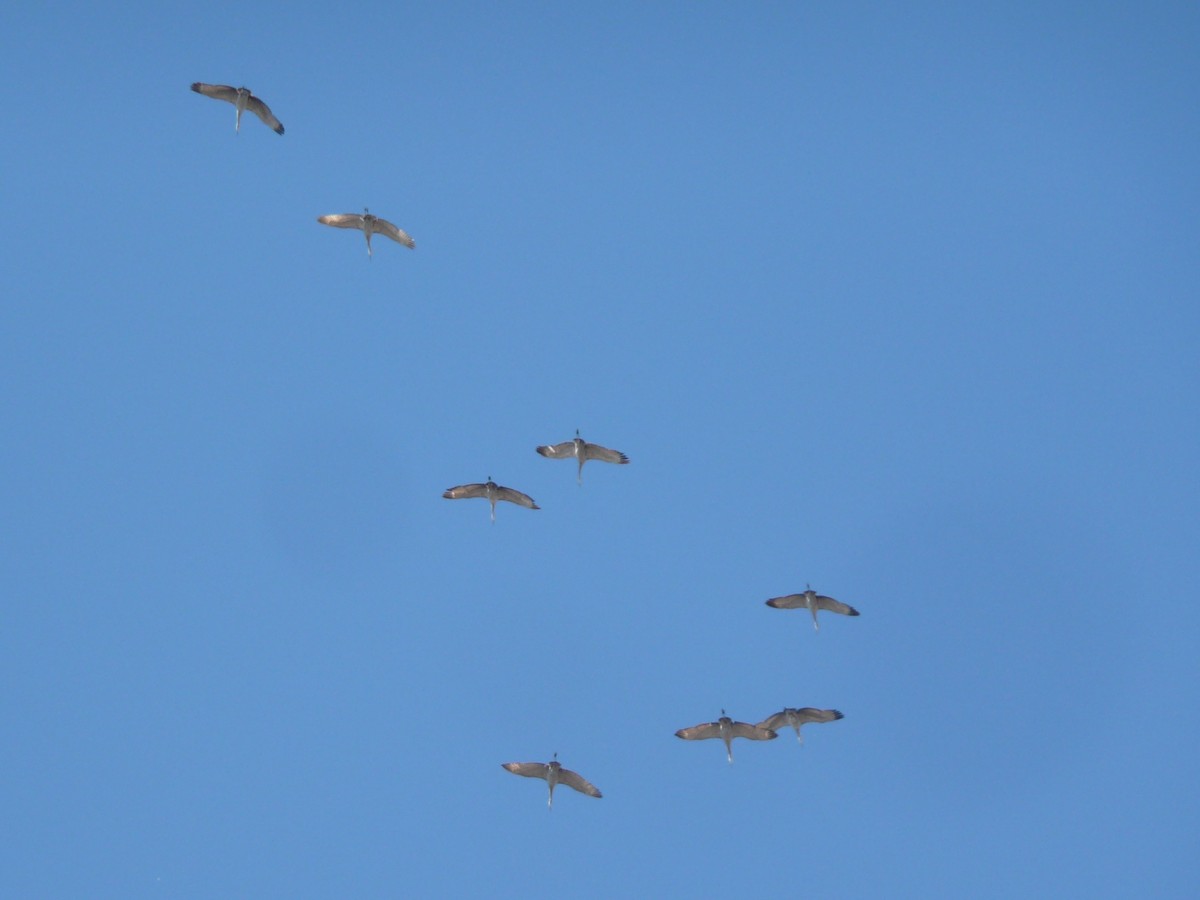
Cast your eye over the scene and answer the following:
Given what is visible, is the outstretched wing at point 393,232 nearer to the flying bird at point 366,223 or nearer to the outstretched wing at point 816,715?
the flying bird at point 366,223

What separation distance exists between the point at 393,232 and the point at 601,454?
424 inches

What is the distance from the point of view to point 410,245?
5703 cm

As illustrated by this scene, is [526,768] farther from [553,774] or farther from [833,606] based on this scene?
[833,606]

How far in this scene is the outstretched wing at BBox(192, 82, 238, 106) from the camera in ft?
177

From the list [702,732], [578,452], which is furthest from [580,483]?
[702,732]

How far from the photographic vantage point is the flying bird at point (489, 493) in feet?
185

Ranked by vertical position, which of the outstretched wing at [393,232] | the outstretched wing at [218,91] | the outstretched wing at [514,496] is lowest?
the outstretched wing at [514,496]

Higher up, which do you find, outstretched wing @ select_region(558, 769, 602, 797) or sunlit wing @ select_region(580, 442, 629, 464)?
sunlit wing @ select_region(580, 442, 629, 464)

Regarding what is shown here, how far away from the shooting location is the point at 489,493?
56656mm

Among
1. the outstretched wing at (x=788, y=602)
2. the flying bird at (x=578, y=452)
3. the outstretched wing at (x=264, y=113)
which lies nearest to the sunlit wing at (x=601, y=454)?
the flying bird at (x=578, y=452)

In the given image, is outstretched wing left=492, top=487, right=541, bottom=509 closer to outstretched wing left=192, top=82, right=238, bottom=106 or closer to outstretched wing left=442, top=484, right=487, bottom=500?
outstretched wing left=442, top=484, right=487, bottom=500

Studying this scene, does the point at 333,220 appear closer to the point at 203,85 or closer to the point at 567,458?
the point at 203,85

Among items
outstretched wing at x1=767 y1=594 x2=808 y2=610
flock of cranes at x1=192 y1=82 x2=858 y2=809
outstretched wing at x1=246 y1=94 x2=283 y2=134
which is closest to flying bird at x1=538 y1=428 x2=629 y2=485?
flock of cranes at x1=192 y1=82 x2=858 y2=809

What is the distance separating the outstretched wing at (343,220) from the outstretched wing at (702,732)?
21051 mm
